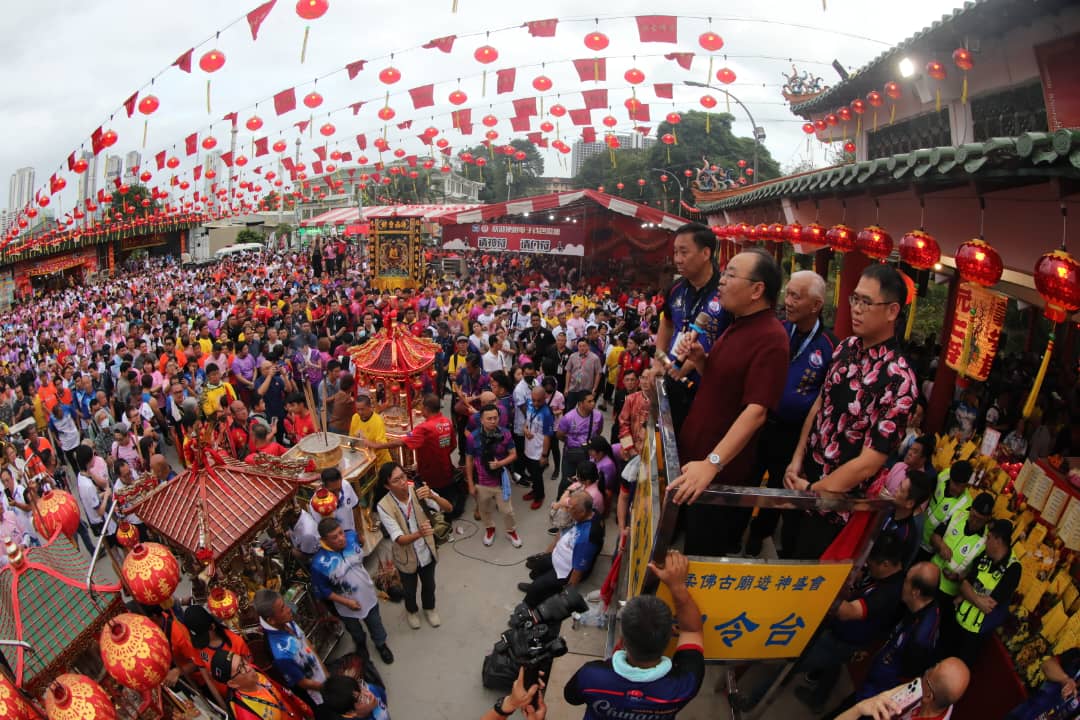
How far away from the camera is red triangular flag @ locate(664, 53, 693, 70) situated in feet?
40.1

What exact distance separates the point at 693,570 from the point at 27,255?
148ft

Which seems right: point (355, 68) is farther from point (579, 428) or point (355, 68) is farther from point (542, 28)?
point (579, 428)

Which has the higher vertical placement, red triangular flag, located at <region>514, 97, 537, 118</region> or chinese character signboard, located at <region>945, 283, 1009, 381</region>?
red triangular flag, located at <region>514, 97, 537, 118</region>

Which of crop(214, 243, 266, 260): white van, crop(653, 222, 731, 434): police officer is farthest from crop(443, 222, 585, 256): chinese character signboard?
crop(214, 243, 266, 260): white van

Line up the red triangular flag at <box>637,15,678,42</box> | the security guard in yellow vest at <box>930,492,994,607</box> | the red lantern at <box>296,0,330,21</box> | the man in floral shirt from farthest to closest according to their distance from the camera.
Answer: the red triangular flag at <box>637,15,678,42</box> < the red lantern at <box>296,0,330,21</box> < the security guard in yellow vest at <box>930,492,994,607</box> < the man in floral shirt

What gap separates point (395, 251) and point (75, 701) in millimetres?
19560

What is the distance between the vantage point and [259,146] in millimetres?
17969

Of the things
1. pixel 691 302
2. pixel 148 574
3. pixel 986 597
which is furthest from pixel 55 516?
pixel 986 597

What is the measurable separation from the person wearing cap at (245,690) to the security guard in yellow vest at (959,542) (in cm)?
416

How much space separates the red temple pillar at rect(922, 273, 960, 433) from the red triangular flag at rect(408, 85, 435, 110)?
10631mm

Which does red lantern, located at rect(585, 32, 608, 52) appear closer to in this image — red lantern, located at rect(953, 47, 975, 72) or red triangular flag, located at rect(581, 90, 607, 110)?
red triangular flag, located at rect(581, 90, 607, 110)

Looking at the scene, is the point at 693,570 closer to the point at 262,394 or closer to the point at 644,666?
the point at 644,666

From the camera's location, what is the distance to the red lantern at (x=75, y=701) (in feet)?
7.54

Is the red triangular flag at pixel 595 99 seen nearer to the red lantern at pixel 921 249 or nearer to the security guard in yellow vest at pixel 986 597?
the red lantern at pixel 921 249
